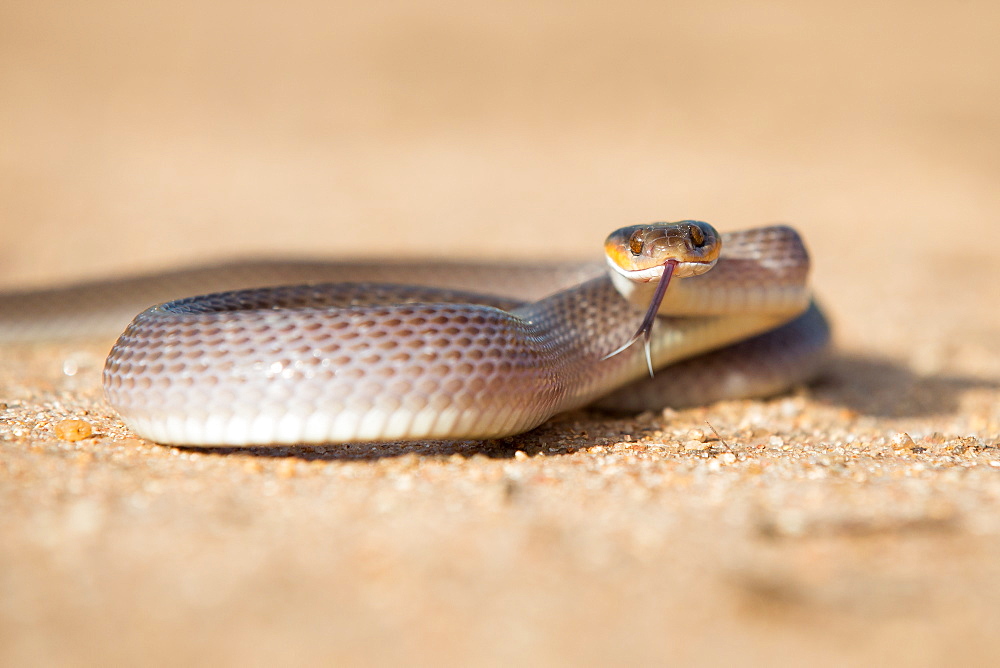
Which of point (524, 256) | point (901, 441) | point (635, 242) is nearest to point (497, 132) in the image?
point (524, 256)

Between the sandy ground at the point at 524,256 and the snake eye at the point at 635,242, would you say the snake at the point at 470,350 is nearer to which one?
the snake eye at the point at 635,242

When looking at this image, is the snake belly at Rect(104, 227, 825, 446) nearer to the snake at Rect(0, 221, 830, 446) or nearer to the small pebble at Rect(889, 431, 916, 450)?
the snake at Rect(0, 221, 830, 446)

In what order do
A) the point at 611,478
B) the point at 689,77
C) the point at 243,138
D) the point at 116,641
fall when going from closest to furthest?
the point at 116,641, the point at 611,478, the point at 243,138, the point at 689,77

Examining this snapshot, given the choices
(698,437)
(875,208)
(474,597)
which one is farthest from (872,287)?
(474,597)

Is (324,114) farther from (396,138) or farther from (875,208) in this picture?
(875,208)

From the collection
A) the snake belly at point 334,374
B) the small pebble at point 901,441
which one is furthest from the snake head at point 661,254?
the small pebble at point 901,441

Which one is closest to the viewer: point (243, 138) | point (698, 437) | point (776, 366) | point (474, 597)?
point (474, 597)
